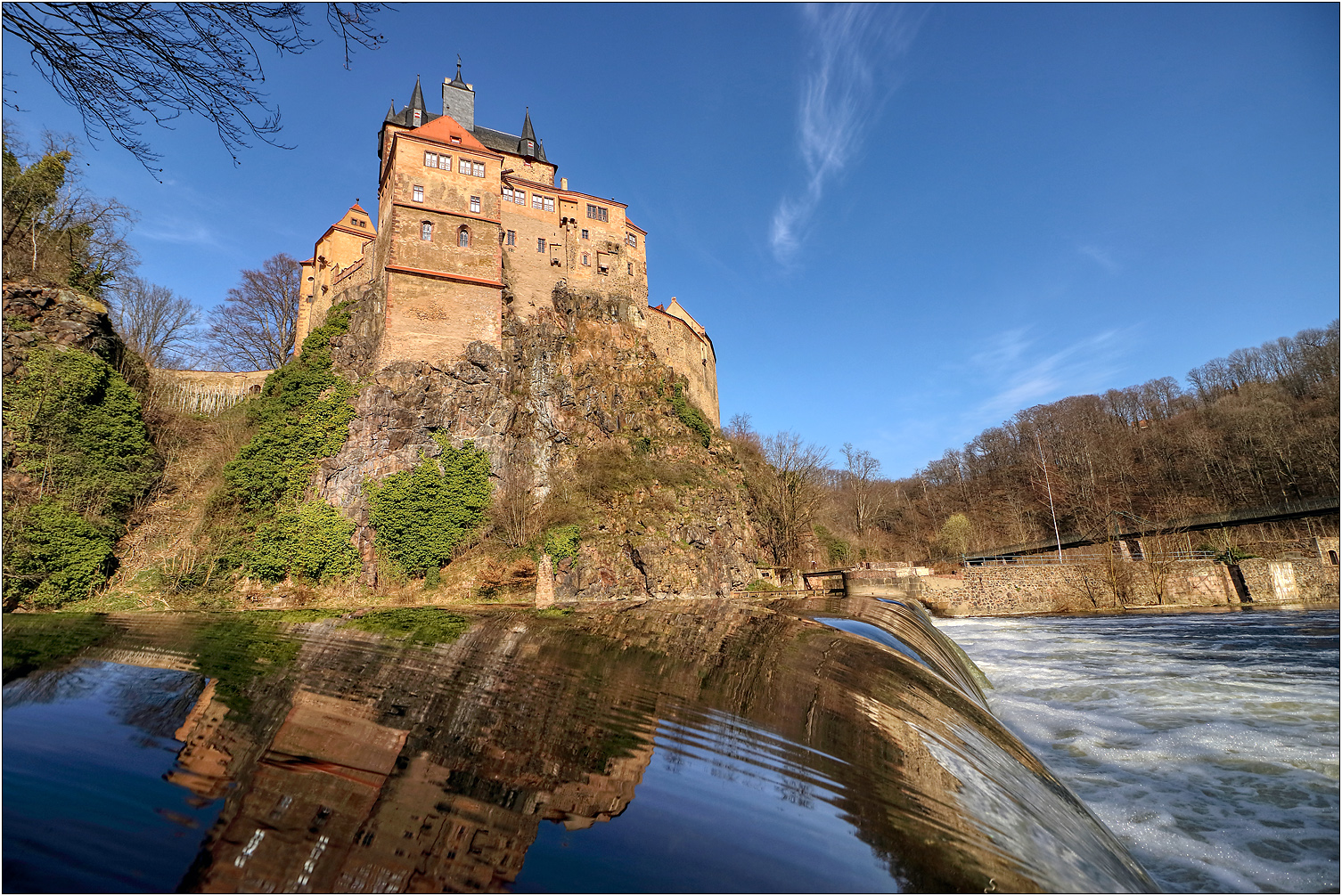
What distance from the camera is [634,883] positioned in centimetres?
150

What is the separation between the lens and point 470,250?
1192 inches

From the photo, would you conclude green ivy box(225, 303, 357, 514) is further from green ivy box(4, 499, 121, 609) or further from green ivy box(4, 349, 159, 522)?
green ivy box(4, 499, 121, 609)

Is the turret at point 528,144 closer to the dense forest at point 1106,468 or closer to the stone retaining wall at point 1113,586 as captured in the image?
the dense forest at point 1106,468

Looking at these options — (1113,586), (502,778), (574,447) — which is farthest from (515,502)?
(1113,586)

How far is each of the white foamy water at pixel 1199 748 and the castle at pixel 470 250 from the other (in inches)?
1046

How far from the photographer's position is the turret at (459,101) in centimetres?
4188

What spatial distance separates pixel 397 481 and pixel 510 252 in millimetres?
17744

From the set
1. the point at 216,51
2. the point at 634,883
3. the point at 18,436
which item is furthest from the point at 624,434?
the point at 634,883

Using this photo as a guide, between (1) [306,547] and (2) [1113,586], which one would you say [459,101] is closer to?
(1) [306,547]

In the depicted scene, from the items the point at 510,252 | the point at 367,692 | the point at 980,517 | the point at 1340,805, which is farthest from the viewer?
the point at 980,517

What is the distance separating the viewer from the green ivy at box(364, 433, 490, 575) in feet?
72.8

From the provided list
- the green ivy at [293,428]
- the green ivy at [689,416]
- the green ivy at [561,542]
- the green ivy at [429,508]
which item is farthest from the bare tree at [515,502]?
the green ivy at [689,416]

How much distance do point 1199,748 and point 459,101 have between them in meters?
50.8

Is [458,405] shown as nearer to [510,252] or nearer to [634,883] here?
[510,252]
